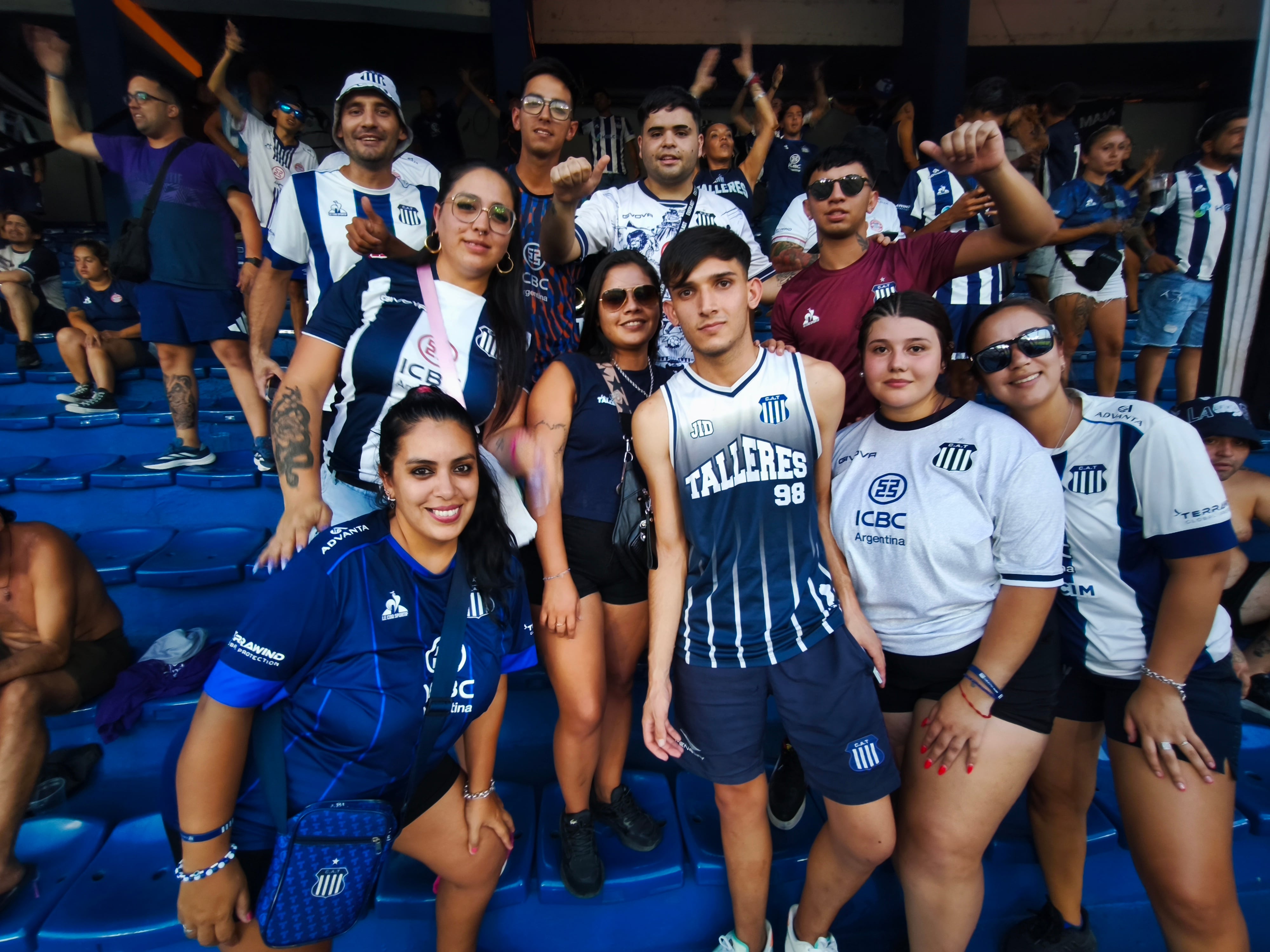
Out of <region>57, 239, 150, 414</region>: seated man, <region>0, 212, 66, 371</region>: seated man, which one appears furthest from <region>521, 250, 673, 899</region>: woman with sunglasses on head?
<region>0, 212, 66, 371</region>: seated man

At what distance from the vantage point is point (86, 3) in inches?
256

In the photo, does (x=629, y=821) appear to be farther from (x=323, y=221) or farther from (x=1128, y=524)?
(x=323, y=221)

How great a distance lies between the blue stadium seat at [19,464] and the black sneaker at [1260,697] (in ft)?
21.9

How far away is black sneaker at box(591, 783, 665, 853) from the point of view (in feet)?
6.73

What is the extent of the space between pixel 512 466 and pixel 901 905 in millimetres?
→ 1982

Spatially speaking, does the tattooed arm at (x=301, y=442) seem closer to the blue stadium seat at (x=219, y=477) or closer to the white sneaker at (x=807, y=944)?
the white sneaker at (x=807, y=944)

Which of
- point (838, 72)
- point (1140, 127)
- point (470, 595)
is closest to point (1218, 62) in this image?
point (1140, 127)

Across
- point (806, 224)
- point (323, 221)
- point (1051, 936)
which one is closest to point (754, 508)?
point (1051, 936)

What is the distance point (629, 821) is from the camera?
2088 mm

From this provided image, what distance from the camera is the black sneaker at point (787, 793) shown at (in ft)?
7.11

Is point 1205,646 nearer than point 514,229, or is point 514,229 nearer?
point 1205,646

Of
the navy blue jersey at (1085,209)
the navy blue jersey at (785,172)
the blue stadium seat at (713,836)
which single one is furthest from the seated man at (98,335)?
the navy blue jersey at (1085,209)

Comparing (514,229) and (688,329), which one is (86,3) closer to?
(514,229)

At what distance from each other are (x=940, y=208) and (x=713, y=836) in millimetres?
3606
